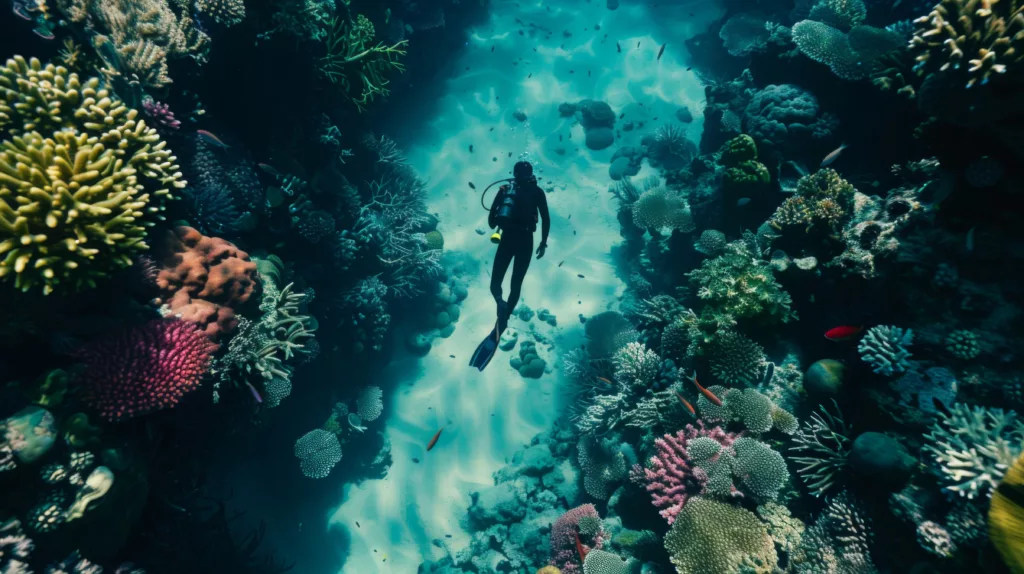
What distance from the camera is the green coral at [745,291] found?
17.2 ft

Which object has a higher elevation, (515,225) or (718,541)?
(515,225)

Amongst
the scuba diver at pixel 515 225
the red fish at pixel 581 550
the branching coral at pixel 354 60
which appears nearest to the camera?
the red fish at pixel 581 550

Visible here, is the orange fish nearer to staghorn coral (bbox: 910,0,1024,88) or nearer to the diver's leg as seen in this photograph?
the diver's leg

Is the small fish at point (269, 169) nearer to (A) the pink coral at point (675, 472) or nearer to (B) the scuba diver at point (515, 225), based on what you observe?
(B) the scuba diver at point (515, 225)

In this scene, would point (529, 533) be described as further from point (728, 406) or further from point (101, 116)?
point (101, 116)

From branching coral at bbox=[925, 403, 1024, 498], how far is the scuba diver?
4589 mm

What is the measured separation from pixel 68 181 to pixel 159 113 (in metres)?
1.90

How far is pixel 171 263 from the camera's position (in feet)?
14.2

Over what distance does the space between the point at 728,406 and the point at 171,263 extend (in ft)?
20.7

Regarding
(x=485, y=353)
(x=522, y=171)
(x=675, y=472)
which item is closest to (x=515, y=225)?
(x=522, y=171)

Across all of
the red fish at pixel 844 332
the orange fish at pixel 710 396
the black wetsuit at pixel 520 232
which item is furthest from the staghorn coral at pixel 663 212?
the orange fish at pixel 710 396

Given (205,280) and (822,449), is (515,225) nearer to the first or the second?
(205,280)

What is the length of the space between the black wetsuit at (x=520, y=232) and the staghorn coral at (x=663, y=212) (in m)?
2.97

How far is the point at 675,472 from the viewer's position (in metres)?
4.99
